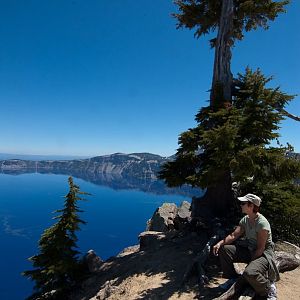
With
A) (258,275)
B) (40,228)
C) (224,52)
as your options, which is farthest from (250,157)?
(40,228)

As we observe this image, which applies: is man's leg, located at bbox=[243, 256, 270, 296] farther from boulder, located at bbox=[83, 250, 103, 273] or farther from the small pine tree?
boulder, located at bbox=[83, 250, 103, 273]

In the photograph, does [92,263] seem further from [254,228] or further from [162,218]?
[254,228]

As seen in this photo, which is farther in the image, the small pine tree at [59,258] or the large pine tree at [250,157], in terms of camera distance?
the small pine tree at [59,258]

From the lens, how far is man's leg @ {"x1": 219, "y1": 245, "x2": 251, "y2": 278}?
770 centimetres

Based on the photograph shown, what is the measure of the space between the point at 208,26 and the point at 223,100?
5.68 meters

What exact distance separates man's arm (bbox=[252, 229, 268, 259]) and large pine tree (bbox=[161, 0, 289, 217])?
270 inches

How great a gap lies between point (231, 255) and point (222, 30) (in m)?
12.6

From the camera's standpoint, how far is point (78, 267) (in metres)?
16.5

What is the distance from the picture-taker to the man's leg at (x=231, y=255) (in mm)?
7695

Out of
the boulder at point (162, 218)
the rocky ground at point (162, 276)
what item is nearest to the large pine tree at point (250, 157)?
the rocky ground at point (162, 276)

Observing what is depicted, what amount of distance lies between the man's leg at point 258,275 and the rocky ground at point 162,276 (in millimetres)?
1805

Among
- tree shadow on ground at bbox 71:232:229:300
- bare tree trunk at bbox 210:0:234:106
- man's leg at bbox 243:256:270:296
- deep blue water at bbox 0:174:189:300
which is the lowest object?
deep blue water at bbox 0:174:189:300

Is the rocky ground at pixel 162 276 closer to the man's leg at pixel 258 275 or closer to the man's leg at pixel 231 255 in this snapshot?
the man's leg at pixel 231 255

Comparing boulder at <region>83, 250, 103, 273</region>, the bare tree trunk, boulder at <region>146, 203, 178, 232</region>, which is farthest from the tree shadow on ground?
the bare tree trunk
